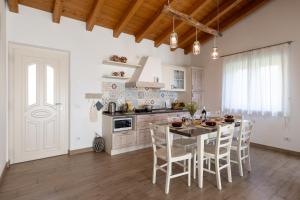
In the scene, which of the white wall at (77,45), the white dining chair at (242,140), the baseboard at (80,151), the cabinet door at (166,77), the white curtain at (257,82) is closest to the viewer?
the white dining chair at (242,140)

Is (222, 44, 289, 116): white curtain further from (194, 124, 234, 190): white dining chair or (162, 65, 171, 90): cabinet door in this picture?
(194, 124, 234, 190): white dining chair

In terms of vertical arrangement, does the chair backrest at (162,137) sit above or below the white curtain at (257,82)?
below

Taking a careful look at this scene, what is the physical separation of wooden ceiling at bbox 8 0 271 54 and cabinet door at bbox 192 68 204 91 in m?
0.99

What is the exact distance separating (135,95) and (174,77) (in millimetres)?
1345

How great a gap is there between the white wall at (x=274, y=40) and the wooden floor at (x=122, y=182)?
728mm

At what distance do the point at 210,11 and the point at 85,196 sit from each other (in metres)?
4.67

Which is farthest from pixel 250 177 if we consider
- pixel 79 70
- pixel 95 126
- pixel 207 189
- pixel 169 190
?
pixel 79 70

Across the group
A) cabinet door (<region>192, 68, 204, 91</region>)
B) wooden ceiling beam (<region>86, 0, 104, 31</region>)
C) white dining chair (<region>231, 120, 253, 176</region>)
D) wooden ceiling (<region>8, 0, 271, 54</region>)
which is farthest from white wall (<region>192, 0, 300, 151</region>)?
wooden ceiling beam (<region>86, 0, 104, 31</region>)

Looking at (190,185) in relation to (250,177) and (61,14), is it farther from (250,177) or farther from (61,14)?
(61,14)

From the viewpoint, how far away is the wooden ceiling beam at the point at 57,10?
3070mm

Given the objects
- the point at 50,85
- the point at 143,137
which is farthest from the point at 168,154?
the point at 50,85

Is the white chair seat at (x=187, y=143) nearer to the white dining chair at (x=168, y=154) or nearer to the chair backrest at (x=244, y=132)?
the white dining chair at (x=168, y=154)

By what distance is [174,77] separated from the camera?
5.24 metres

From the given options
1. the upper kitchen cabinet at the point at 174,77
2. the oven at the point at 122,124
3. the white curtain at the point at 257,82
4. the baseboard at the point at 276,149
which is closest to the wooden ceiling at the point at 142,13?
the upper kitchen cabinet at the point at 174,77
